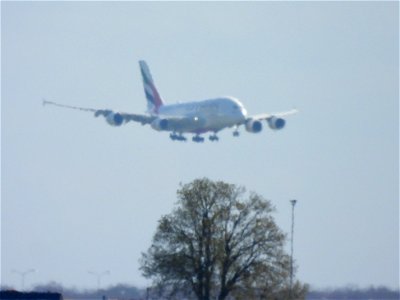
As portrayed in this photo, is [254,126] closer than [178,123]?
Yes

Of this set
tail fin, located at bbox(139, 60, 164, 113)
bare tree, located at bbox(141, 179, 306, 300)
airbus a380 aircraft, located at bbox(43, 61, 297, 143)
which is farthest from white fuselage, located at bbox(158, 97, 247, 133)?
bare tree, located at bbox(141, 179, 306, 300)

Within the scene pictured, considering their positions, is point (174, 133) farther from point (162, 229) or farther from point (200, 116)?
point (162, 229)

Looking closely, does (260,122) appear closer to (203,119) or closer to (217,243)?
(203,119)

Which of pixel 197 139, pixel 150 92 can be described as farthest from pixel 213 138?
pixel 150 92

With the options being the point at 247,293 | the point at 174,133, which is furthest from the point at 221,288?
the point at 174,133

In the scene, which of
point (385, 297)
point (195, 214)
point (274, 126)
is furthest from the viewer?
point (385, 297)

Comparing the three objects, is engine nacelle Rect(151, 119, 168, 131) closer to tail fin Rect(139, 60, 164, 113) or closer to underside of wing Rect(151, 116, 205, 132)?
underside of wing Rect(151, 116, 205, 132)
